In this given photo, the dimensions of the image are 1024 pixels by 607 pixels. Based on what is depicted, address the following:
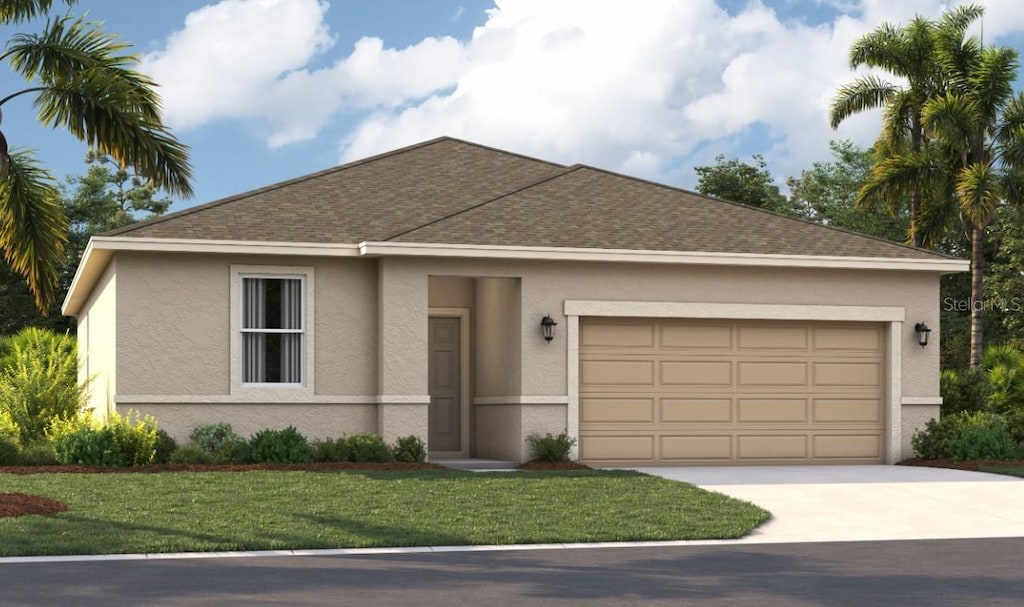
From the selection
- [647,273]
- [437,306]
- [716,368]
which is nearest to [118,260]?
[437,306]

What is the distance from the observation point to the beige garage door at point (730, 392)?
2073 cm

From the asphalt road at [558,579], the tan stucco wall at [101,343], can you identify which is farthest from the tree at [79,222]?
the asphalt road at [558,579]

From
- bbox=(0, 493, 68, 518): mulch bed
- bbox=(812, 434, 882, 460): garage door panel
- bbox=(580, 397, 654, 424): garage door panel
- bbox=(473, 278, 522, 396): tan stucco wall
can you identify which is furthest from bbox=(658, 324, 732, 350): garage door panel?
bbox=(0, 493, 68, 518): mulch bed

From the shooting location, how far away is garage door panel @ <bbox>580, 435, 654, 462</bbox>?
2067cm

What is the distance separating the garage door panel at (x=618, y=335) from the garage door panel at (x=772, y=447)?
90.4 inches

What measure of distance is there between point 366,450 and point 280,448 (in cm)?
127

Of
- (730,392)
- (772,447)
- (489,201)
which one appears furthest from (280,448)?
(772,447)

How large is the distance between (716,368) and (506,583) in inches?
461

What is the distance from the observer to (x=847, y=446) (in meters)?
21.8

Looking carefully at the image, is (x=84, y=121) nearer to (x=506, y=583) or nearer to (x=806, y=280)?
(x=506, y=583)

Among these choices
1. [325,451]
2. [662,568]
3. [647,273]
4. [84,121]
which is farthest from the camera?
[647,273]

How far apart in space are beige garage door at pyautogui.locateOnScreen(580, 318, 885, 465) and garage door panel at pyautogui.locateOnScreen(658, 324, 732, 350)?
16 millimetres

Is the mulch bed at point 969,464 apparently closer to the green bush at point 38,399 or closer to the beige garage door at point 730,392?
the beige garage door at point 730,392

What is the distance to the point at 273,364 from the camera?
20.2 metres
